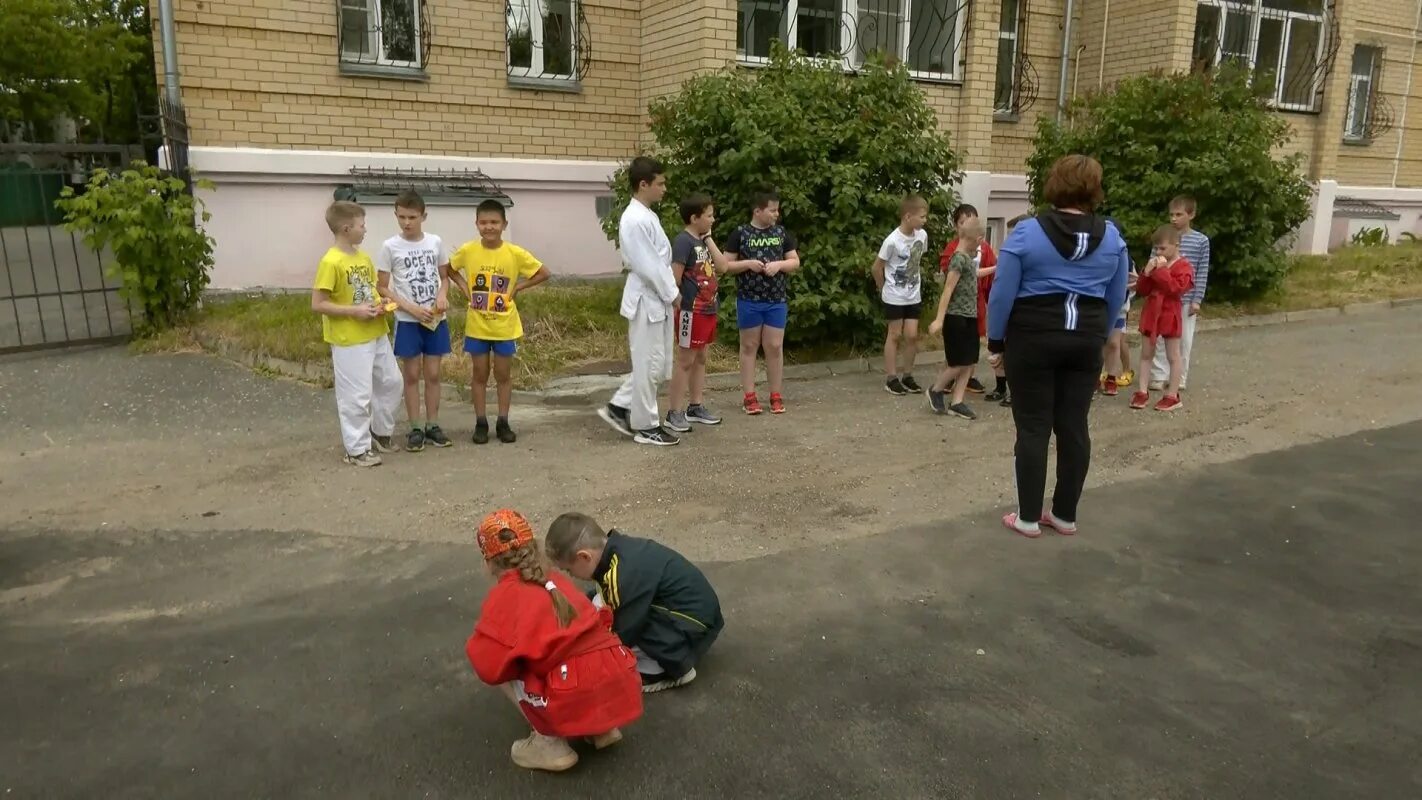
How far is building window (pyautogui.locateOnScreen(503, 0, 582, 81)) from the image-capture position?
1218 centimetres

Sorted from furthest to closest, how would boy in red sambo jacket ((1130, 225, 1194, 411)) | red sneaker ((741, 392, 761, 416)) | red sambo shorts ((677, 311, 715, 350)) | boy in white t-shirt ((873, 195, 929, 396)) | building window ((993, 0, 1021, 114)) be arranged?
building window ((993, 0, 1021, 114))
boy in white t-shirt ((873, 195, 929, 396))
boy in red sambo jacket ((1130, 225, 1194, 411))
red sneaker ((741, 392, 761, 416))
red sambo shorts ((677, 311, 715, 350))

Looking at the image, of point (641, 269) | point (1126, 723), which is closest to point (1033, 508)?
point (1126, 723)

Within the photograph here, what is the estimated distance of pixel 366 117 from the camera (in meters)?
11.4

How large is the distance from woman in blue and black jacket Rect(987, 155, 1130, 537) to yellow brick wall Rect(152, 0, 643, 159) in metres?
8.39

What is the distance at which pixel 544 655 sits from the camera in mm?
2980

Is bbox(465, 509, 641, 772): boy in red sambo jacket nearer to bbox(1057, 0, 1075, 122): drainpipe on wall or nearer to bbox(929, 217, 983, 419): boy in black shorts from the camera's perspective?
bbox(929, 217, 983, 419): boy in black shorts

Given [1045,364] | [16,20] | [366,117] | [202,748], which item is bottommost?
[202,748]

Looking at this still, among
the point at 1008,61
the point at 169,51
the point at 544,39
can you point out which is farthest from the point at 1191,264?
the point at 169,51

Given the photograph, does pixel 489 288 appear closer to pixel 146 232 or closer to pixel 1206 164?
pixel 146 232

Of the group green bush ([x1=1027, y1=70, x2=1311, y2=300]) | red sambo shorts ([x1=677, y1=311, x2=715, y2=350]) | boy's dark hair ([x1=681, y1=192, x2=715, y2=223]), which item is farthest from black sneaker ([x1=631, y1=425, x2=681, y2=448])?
green bush ([x1=1027, y1=70, x2=1311, y2=300])

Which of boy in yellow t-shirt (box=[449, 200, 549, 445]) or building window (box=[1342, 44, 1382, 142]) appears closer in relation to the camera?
boy in yellow t-shirt (box=[449, 200, 549, 445])

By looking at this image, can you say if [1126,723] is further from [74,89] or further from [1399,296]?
[74,89]

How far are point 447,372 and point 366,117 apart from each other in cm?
450

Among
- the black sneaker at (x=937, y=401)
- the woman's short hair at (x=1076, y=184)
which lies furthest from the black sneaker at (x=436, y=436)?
the woman's short hair at (x=1076, y=184)
